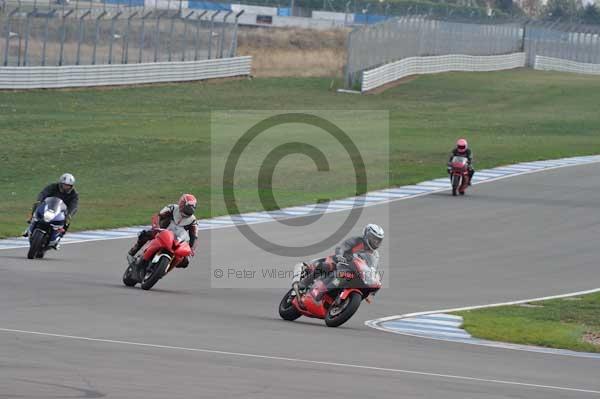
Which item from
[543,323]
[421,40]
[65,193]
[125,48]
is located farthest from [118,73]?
[543,323]

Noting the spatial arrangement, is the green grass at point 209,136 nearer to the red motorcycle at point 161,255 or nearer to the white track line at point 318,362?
the red motorcycle at point 161,255

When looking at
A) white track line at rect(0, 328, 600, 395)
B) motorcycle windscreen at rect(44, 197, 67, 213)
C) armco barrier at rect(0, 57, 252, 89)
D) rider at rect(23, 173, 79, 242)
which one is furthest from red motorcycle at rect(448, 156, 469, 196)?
armco barrier at rect(0, 57, 252, 89)

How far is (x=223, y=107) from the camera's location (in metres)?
53.0

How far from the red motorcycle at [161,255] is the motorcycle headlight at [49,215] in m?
2.85

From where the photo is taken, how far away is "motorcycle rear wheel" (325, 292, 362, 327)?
15492 millimetres

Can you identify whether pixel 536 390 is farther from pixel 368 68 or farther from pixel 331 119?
pixel 368 68

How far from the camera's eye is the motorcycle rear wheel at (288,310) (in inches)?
642

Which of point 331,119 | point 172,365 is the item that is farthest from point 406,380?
point 331,119

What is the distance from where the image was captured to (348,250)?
51.8ft

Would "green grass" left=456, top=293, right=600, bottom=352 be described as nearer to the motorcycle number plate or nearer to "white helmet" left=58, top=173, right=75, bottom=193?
the motorcycle number plate

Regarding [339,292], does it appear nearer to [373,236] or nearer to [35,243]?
[373,236]

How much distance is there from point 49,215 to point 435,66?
59.1m

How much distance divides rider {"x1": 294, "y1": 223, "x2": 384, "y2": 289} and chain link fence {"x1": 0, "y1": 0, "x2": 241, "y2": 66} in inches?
1415

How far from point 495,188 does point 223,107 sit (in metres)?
20.8
